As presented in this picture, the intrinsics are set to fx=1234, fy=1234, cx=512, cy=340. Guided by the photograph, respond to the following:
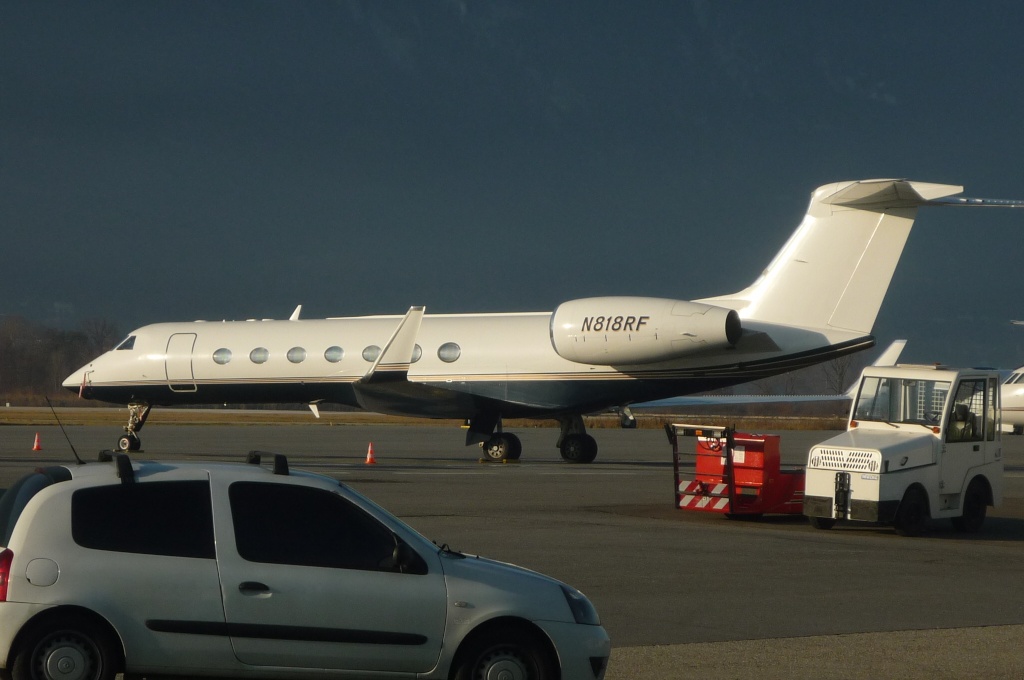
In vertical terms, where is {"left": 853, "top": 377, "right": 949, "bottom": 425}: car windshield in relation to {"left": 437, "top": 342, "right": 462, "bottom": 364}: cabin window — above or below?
below

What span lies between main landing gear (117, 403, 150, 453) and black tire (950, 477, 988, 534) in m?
19.1

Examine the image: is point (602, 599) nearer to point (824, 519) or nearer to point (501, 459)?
point (824, 519)

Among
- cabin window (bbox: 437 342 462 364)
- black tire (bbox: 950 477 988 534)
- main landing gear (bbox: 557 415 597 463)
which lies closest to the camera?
black tire (bbox: 950 477 988 534)

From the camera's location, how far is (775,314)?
83.0 feet

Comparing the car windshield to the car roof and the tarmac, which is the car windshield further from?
the car roof

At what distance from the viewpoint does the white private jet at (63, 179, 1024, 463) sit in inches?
962

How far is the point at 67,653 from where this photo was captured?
619 centimetres

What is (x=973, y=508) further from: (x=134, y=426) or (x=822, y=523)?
(x=134, y=426)

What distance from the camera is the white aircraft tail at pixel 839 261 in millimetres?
23692

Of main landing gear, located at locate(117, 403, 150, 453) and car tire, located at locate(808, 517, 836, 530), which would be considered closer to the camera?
car tire, located at locate(808, 517, 836, 530)

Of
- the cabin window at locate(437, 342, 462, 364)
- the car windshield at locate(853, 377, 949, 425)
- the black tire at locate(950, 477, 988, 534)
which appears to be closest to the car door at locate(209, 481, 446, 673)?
the car windshield at locate(853, 377, 949, 425)

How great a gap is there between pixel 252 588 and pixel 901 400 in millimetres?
11714

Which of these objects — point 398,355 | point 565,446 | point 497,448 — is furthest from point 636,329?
point 398,355

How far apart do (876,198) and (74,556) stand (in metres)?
19.8
